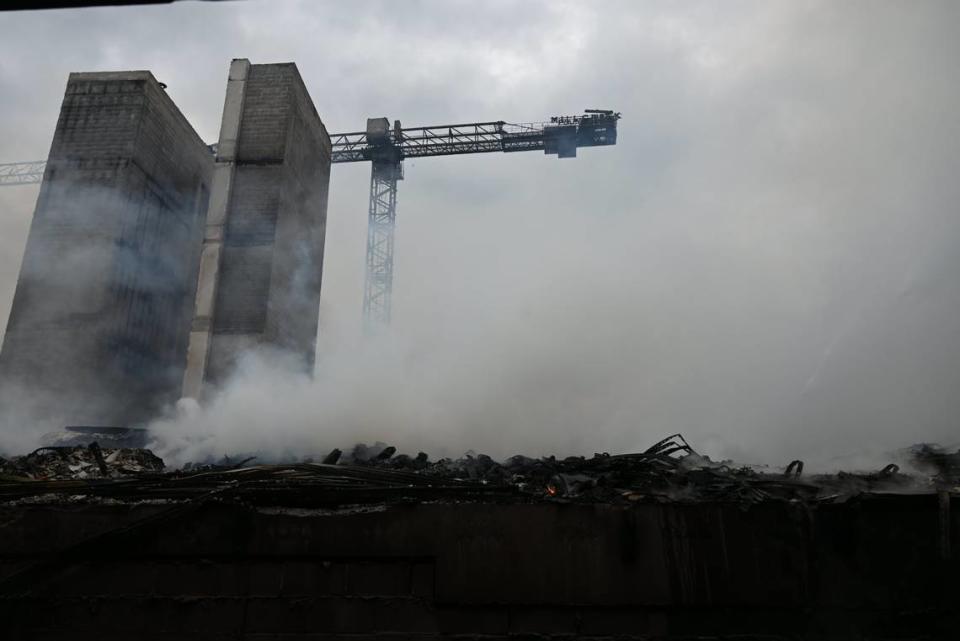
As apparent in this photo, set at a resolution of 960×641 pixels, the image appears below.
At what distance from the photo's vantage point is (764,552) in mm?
4781

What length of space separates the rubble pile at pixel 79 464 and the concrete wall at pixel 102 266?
23.8ft

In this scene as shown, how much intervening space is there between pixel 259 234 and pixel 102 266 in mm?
3534

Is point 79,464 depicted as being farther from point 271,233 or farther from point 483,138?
point 483,138

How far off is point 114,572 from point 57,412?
1117cm

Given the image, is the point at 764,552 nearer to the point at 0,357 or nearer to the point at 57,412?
the point at 57,412

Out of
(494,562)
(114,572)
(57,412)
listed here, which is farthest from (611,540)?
(57,412)

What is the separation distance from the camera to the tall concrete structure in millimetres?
15625

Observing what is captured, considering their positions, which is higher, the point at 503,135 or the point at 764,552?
the point at 503,135

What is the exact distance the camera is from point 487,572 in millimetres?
4785

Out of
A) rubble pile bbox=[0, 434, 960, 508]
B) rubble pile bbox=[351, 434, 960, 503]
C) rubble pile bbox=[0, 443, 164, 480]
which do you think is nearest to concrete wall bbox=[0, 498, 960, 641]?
rubble pile bbox=[0, 434, 960, 508]

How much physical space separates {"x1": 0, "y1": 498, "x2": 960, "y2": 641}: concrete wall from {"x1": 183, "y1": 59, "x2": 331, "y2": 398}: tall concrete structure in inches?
427

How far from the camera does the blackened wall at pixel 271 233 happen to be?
15.8 meters

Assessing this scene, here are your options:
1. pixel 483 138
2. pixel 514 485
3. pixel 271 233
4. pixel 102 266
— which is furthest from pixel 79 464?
pixel 483 138

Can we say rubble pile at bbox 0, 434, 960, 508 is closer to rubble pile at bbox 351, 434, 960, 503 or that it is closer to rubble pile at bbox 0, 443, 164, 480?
rubble pile at bbox 351, 434, 960, 503
